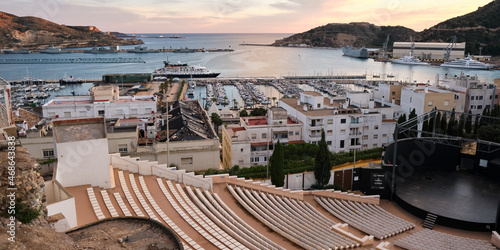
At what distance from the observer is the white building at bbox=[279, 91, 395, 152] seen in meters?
26.7

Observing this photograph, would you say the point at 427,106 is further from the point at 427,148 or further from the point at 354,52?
the point at 354,52

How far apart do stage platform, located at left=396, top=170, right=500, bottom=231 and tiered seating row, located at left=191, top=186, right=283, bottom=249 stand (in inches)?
390

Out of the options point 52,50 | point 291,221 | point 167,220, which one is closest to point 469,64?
point 291,221

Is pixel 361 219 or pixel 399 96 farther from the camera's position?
pixel 399 96

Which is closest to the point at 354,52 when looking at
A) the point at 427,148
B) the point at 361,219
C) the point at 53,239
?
the point at 427,148

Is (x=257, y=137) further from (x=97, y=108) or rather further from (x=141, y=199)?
(x=141, y=199)

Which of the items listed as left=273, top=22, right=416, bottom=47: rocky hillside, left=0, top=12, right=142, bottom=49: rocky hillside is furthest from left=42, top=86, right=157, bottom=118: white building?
left=273, top=22, right=416, bottom=47: rocky hillside

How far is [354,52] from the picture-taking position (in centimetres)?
14050

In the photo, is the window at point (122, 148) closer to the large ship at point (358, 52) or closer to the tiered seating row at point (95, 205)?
the tiered seating row at point (95, 205)

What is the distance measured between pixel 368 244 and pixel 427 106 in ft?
66.3

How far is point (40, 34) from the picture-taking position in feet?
479

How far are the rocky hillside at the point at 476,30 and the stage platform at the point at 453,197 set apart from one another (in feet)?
360

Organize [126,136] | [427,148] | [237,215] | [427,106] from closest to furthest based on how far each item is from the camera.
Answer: [237,215] → [126,136] → [427,148] → [427,106]

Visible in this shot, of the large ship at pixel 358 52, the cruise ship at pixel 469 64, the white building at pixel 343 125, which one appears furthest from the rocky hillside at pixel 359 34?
the white building at pixel 343 125
